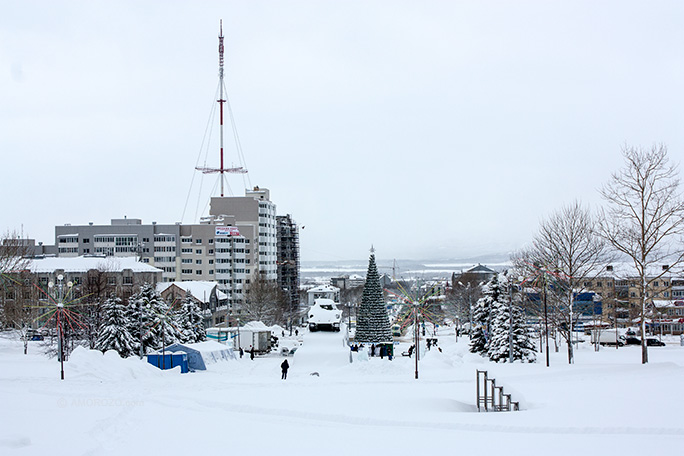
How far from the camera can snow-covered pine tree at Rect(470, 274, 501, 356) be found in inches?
1433

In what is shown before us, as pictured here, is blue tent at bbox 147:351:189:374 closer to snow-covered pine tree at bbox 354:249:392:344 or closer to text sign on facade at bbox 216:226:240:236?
snow-covered pine tree at bbox 354:249:392:344

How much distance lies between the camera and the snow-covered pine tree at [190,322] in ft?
142

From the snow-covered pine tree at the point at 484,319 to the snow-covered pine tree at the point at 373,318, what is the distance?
11.1 m

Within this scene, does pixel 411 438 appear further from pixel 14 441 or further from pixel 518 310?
pixel 518 310

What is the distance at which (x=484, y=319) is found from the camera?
1459 inches

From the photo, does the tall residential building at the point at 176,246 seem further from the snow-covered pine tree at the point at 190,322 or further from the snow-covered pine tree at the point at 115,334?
the snow-covered pine tree at the point at 115,334

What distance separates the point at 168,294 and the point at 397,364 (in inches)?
1566

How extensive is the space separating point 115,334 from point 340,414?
76.7 ft

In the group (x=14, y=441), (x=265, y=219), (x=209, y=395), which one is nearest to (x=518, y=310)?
(x=209, y=395)

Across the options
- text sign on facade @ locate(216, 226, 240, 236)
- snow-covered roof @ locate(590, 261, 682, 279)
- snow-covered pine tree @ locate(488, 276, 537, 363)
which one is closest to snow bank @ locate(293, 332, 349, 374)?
snow-covered pine tree @ locate(488, 276, 537, 363)

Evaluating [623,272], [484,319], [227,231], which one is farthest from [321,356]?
[227,231]

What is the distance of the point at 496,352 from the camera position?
31.7 meters

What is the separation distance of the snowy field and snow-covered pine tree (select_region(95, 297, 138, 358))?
9.42m

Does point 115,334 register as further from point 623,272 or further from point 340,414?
point 623,272
